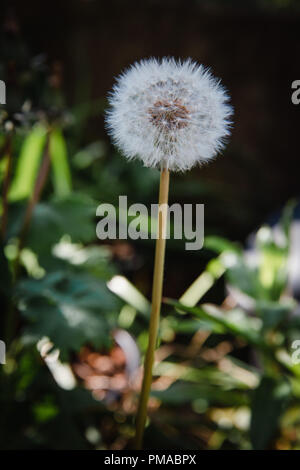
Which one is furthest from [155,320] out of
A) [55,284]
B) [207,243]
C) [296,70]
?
[296,70]

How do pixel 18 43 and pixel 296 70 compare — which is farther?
pixel 296 70

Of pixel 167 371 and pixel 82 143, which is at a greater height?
pixel 82 143

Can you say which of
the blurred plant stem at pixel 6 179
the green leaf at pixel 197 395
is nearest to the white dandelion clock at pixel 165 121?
the blurred plant stem at pixel 6 179

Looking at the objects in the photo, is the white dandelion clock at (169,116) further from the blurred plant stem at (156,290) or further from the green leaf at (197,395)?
the green leaf at (197,395)

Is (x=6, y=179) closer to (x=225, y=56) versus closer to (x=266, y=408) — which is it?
(x=266, y=408)

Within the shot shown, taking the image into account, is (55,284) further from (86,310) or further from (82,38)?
(82,38)

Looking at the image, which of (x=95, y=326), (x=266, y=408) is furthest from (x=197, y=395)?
(x=95, y=326)
